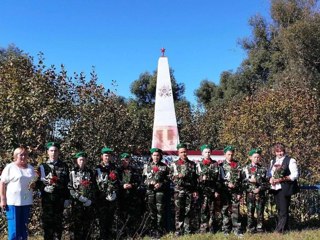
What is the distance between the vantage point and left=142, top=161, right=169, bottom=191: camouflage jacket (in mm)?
7133

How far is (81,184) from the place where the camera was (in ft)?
21.4

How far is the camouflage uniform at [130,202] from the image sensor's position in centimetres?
721

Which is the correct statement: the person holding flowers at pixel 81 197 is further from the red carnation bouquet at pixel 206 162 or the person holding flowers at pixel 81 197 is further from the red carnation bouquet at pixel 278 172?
the red carnation bouquet at pixel 278 172

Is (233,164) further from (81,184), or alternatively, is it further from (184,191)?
(81,184)

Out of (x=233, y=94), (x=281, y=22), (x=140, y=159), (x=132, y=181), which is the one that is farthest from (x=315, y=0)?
(x=132, y=181)

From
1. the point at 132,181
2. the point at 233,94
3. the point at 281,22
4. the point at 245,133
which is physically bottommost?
the point at 132,181

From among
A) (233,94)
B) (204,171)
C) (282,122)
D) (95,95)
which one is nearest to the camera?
(204,171)

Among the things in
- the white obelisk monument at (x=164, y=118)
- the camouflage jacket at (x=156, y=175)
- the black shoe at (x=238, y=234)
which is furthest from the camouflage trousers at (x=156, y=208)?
the white obelisk monument at (x=164, y=118)

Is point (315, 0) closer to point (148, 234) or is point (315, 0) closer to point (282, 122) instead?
point (282, 122)

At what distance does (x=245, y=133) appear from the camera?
11453mm

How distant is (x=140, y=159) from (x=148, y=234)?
6.24 feet

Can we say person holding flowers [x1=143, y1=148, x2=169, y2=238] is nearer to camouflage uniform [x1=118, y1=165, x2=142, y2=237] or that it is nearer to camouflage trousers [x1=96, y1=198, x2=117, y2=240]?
camouflage uniform [x1=118, y1=165, x2=142, y2=237]

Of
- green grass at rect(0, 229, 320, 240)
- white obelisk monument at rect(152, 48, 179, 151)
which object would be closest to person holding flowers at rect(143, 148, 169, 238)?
green grass at rect(0, 229, 320, 240)

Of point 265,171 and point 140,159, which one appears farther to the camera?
point 140,159
